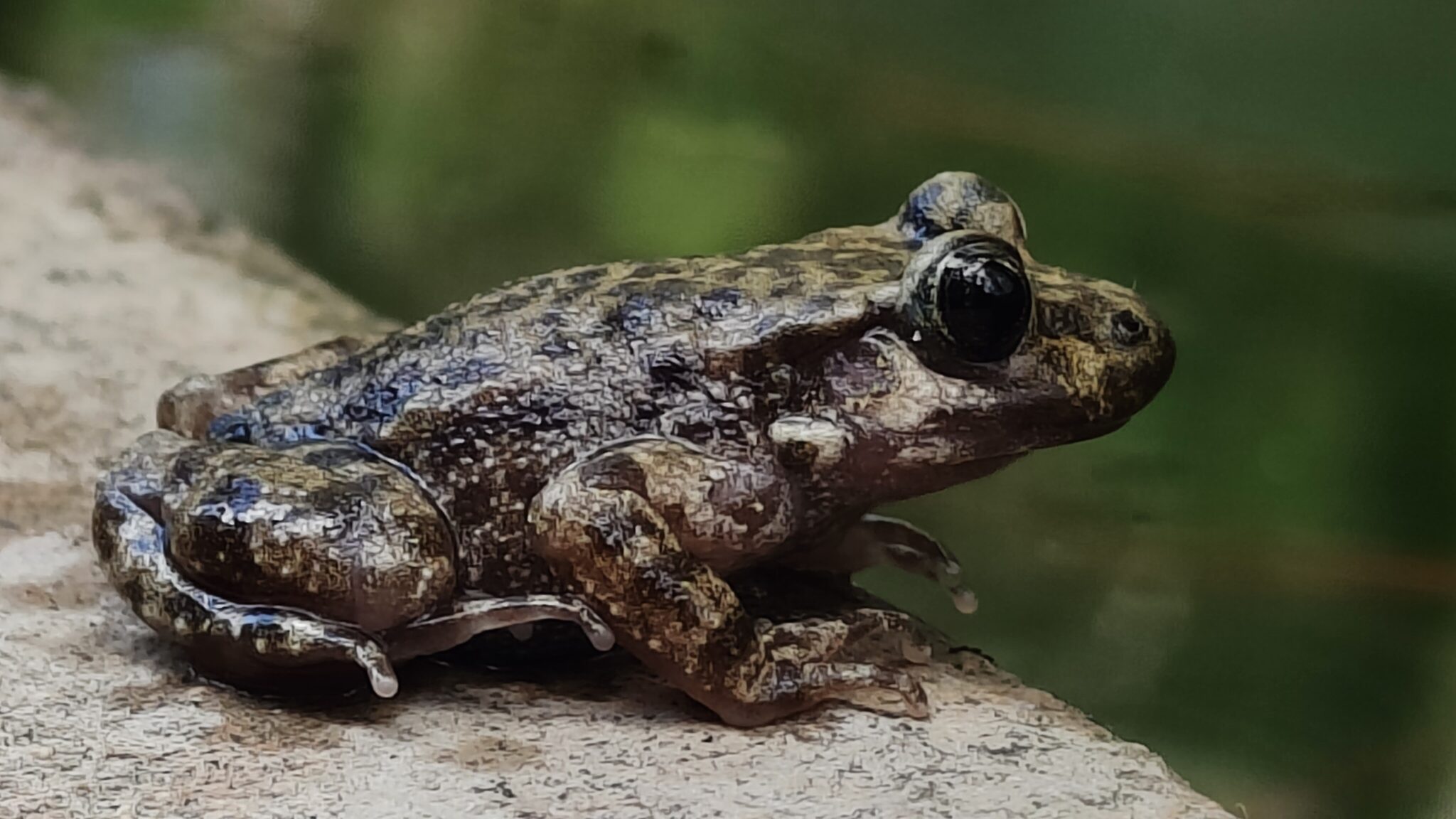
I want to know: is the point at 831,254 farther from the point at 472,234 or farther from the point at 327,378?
the point at 472,234

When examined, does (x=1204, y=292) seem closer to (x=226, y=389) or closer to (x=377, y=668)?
(x=377, y=668)

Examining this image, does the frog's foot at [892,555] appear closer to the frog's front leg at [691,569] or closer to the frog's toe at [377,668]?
the frog's front leg at [691,569]

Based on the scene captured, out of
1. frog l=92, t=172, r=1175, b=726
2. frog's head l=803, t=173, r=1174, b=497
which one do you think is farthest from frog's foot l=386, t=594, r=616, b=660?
frog's head l=803, t=173, r=1174, b=497

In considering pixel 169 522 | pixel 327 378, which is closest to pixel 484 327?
pixel 327 378

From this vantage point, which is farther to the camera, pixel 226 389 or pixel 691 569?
pixel 226 389

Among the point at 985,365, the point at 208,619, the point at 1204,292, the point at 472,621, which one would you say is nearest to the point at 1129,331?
the point at 985,365

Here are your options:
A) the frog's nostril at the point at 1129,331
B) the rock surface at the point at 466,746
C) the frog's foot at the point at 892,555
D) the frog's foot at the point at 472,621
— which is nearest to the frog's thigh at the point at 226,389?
the rock surface at the point at 466,746
